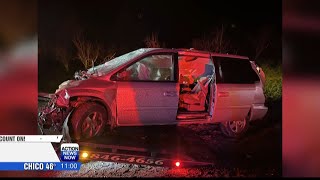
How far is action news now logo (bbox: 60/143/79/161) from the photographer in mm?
4660

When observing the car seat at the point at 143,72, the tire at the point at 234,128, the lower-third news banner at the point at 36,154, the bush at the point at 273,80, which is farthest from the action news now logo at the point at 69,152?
the bush at the point at 273,80

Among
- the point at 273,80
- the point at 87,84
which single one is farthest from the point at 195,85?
the point at 87,84

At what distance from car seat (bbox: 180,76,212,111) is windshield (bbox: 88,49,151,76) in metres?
0.96

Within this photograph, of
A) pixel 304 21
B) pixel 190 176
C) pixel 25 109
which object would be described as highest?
pixel 304 21

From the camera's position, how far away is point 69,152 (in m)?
4.69


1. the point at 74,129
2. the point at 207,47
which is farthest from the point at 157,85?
the point at 74,129

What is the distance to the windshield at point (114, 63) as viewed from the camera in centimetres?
471

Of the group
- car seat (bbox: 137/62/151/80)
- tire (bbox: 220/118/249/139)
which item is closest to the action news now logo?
car seat (bbox: 137/62/151/80)

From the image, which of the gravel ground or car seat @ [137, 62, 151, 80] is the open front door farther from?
the gravel ground

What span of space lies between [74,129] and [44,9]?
1587 mm

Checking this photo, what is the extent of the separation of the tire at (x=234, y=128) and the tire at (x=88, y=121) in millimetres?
1630

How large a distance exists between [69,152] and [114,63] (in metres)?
1.23

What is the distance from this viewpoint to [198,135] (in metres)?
5.10

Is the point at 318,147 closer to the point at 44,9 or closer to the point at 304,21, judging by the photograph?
the point at 304,21
